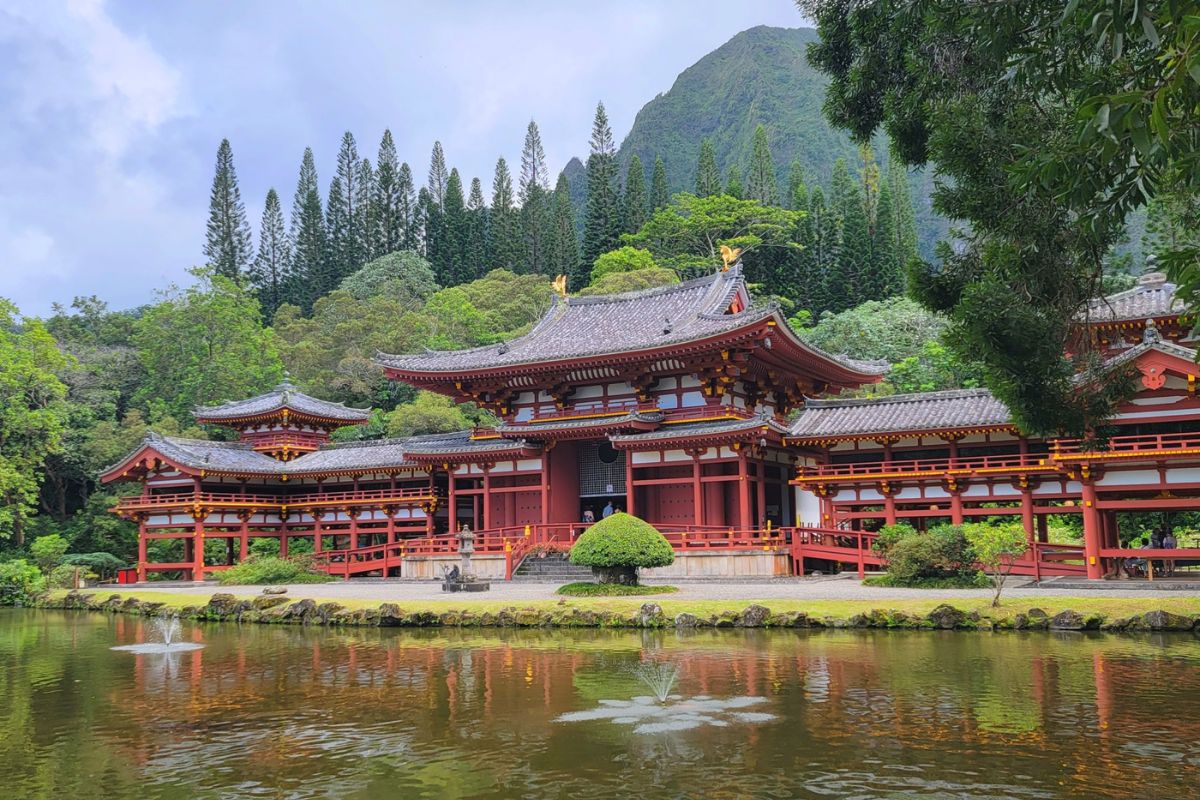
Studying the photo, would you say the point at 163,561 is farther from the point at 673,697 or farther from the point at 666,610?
the point at 673,697

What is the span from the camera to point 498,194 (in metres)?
91.4

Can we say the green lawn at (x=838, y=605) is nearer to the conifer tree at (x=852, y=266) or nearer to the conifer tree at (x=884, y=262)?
the conifer tree at (x=852, y=266)

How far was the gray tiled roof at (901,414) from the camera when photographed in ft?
96.8

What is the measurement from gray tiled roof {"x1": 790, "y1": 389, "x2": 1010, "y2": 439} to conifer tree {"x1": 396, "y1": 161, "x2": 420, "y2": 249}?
64499 mm

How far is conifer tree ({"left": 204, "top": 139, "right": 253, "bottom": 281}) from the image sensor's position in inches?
3484

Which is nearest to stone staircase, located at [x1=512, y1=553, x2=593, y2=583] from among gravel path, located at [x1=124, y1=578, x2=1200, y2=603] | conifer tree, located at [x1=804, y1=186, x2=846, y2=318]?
gravel path, located at [x1=124, y1=578, x2=1200, y2=603]

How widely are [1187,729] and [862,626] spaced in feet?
29.1

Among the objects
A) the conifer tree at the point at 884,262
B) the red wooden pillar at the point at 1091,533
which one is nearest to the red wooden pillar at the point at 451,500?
the red wooden pillar at the point at 1091,533

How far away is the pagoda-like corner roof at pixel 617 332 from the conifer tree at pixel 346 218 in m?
52.6

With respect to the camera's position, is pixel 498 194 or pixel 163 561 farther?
pixel 498 194

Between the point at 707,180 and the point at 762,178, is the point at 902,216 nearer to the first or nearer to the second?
the point at 762,178

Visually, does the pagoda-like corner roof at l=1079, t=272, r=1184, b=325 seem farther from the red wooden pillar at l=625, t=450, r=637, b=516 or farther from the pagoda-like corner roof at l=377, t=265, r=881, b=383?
the red wooden pillar at l=625, t=450, r=637, b=516

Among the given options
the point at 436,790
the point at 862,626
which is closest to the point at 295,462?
the point at 862,626

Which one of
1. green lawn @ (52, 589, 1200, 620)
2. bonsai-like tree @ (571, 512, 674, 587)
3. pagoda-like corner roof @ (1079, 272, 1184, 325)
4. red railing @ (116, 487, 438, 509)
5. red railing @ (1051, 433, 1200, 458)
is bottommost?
green lawn @ (52, 589, 1200, 620)
